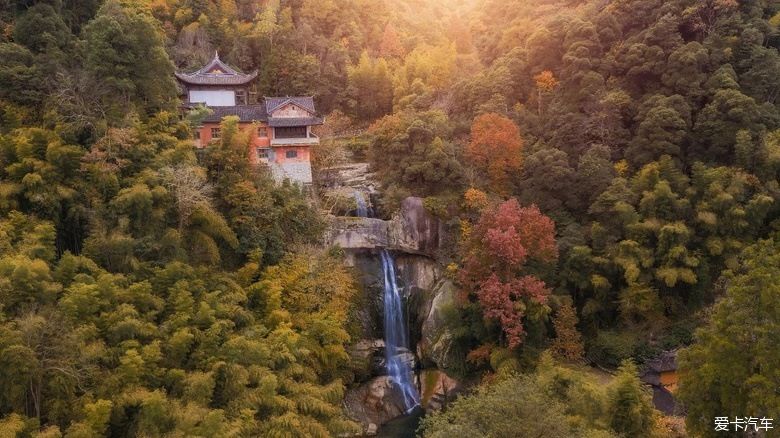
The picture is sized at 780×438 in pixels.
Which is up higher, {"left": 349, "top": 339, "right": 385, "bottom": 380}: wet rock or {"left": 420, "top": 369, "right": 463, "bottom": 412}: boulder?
{"left": 349, "top": 339, "right": 385, "bottom": 380}: wet rock

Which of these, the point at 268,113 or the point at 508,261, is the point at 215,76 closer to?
the point at 268,113

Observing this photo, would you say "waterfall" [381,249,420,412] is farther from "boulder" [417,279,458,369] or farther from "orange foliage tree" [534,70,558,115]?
"orange foliage tree" [534,70,558,115]

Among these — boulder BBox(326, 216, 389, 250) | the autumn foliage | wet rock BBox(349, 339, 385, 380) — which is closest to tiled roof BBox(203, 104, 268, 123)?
boulder BBox(326, 216, 389, 250)

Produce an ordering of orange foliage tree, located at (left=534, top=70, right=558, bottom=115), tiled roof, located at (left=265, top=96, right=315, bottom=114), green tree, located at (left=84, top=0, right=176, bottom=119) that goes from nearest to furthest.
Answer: green tree, located at (left=84, top=0, right=176, bottom=119) → tiled roof, located at (left=265, top=96, right=315, bottom=114) → orange foliage tree, located at (left=534, top=70, right=558, bottom=115)

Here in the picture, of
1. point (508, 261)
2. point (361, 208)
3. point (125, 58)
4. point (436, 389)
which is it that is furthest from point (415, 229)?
point (125, 58)

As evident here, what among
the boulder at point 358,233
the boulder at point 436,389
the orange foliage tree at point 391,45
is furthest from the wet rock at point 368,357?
the orange foliage tree at point 391,45

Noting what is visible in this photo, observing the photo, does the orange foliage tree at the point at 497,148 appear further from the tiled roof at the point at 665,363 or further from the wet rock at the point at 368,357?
the tiled roof at the point at 665,363
